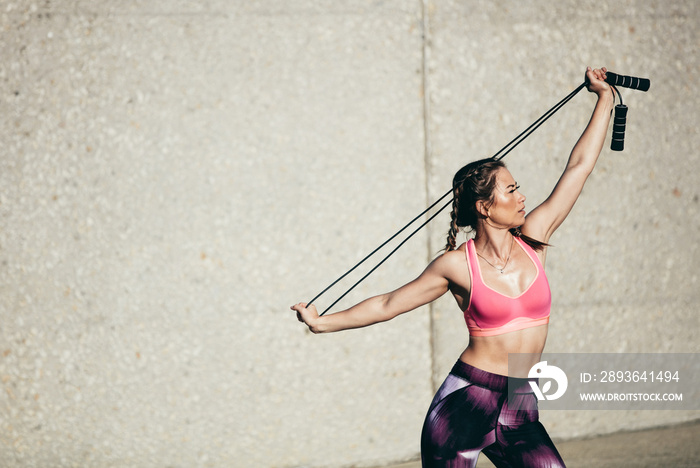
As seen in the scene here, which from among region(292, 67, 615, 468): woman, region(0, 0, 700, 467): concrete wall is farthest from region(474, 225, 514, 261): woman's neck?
region(0, 0, 700, 467): concrete wall

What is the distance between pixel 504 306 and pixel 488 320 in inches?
3.3

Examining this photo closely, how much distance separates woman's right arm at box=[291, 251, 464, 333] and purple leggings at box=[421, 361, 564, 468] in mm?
340

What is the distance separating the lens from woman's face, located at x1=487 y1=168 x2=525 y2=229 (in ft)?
9.30

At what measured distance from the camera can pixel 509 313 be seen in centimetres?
284

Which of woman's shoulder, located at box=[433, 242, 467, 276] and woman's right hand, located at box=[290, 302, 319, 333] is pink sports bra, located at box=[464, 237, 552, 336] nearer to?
woman's shoulder, located at box=[433, 242, 467, 276]

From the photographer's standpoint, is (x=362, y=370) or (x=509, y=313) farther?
(x=362, y=370)

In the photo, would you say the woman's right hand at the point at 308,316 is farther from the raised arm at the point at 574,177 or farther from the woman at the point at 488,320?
the raised arm at the point at 574,177

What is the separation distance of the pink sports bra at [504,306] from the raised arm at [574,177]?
0.25 metres

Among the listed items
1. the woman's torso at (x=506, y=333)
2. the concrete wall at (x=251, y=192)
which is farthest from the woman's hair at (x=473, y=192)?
the concrete wall at (x=251, y=192)

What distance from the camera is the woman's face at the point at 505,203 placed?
9.30ft

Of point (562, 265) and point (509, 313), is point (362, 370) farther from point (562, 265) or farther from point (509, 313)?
point (509, 313)

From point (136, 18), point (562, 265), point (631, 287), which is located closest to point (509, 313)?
point (562, 265)

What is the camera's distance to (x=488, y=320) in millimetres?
2859

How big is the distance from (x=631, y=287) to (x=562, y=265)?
501 mm
